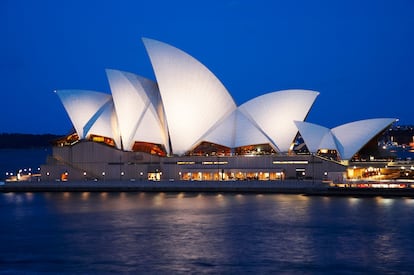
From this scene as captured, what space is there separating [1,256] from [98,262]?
365cm

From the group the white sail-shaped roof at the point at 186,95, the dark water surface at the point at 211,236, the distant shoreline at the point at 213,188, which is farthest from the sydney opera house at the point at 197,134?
the dark water surface at the point at 211,236

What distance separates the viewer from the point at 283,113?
45875 mm

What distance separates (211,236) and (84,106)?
24818 mm

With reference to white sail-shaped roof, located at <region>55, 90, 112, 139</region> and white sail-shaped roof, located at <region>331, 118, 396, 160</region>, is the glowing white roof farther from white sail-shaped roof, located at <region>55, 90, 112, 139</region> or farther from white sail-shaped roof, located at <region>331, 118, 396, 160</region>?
white sail-shaped roof, located at <region>55, 90, 112, 139</region>

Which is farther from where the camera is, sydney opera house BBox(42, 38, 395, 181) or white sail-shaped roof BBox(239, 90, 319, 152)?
white sail-shaped roof BBox(239, 90, 319, 152)

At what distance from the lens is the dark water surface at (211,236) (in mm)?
21266

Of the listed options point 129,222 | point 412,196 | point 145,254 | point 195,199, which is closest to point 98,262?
point 145,254

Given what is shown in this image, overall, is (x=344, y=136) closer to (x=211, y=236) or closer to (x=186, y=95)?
(x=186, y=95)

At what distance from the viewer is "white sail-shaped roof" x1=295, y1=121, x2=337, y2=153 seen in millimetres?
45156

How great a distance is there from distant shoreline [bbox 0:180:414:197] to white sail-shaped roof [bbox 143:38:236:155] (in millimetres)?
3631

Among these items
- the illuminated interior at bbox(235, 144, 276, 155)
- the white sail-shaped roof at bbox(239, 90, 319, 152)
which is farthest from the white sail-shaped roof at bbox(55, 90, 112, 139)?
the white sail-shaped roof at bbox(239, 90, 319, 152)

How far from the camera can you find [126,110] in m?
46.4

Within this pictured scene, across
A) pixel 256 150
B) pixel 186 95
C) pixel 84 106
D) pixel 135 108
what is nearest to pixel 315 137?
pixel 256 150

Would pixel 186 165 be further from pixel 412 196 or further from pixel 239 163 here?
pixel 412 196
